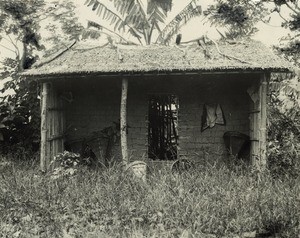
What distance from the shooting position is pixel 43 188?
7109 mm

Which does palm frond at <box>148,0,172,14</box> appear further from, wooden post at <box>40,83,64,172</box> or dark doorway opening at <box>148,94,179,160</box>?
wooden post at <box>40,83,64,172</box>

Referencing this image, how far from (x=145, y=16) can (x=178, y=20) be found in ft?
3.73

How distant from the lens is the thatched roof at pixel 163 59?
339 inches

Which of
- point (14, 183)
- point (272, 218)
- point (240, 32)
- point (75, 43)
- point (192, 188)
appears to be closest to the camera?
point (272, 218)

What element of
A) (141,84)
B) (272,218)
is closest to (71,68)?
(141,84)

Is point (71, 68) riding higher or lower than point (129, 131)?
higher

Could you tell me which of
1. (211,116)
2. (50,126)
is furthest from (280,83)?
(50,126)

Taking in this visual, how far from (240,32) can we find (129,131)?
21.8 feet

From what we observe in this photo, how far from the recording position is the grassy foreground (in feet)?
19.0

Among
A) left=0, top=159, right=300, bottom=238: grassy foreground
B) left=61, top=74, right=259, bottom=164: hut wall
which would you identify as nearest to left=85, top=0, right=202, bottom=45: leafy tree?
left=61, top=74, right=259, bottom=164: hut wall

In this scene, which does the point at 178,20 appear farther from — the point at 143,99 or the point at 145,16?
the point at 143,99

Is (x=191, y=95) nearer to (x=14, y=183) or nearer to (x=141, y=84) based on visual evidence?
(x=141, y=84)

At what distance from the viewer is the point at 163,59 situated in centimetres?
927

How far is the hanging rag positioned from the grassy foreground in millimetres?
2834
